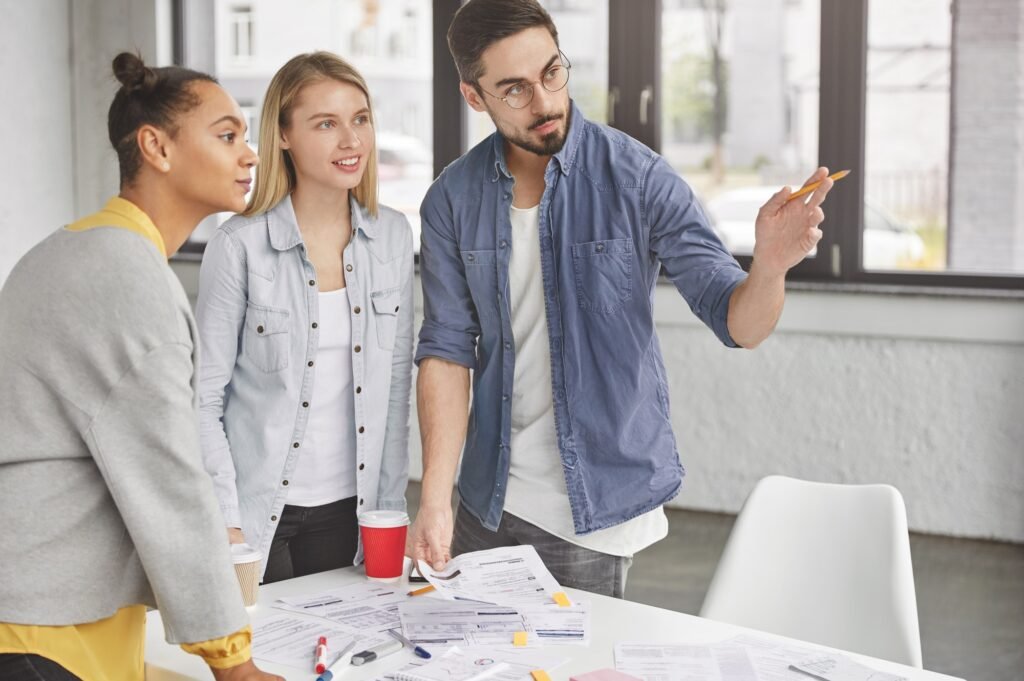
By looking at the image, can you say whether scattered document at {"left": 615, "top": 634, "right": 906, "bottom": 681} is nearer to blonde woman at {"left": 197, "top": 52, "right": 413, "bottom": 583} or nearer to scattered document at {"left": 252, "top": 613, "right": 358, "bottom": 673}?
scattered document at {"left": 252, "top": 613, "right": 358, "bottom": 673}

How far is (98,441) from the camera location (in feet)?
4.17

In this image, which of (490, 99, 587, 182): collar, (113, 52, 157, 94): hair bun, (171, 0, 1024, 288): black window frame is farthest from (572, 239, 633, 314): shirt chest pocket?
(171, 0, 1024, 288): black window frame

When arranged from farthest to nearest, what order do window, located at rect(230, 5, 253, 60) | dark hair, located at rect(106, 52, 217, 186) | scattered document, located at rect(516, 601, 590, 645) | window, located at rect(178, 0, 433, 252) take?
window, located at rect(230, 5, 253, 60) → window, located at rect(178, 0, 433, 252) → scattered document, located at rect(516, 601, 590, 645) → dark hair, located at rect(106, 52, 217, 186)

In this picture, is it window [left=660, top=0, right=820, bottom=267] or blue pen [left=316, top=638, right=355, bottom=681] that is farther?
window [left=660, top=0, right=820, bottom=267]

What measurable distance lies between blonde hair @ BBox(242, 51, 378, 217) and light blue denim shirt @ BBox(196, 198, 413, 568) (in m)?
0.03

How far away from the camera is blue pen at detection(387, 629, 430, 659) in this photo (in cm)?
163

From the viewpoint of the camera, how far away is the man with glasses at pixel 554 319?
78.6 inches

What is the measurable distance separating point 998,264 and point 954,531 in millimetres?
1070

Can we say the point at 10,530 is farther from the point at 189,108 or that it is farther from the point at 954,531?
the point at 954,531

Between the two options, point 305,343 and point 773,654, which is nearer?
point 773,654

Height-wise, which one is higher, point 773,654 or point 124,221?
point 124,221

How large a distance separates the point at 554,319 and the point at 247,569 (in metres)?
0.68

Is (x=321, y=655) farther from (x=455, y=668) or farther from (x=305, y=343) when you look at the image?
(x=305, y=343)

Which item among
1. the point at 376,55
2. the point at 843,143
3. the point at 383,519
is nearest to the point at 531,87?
the point at 383,519
